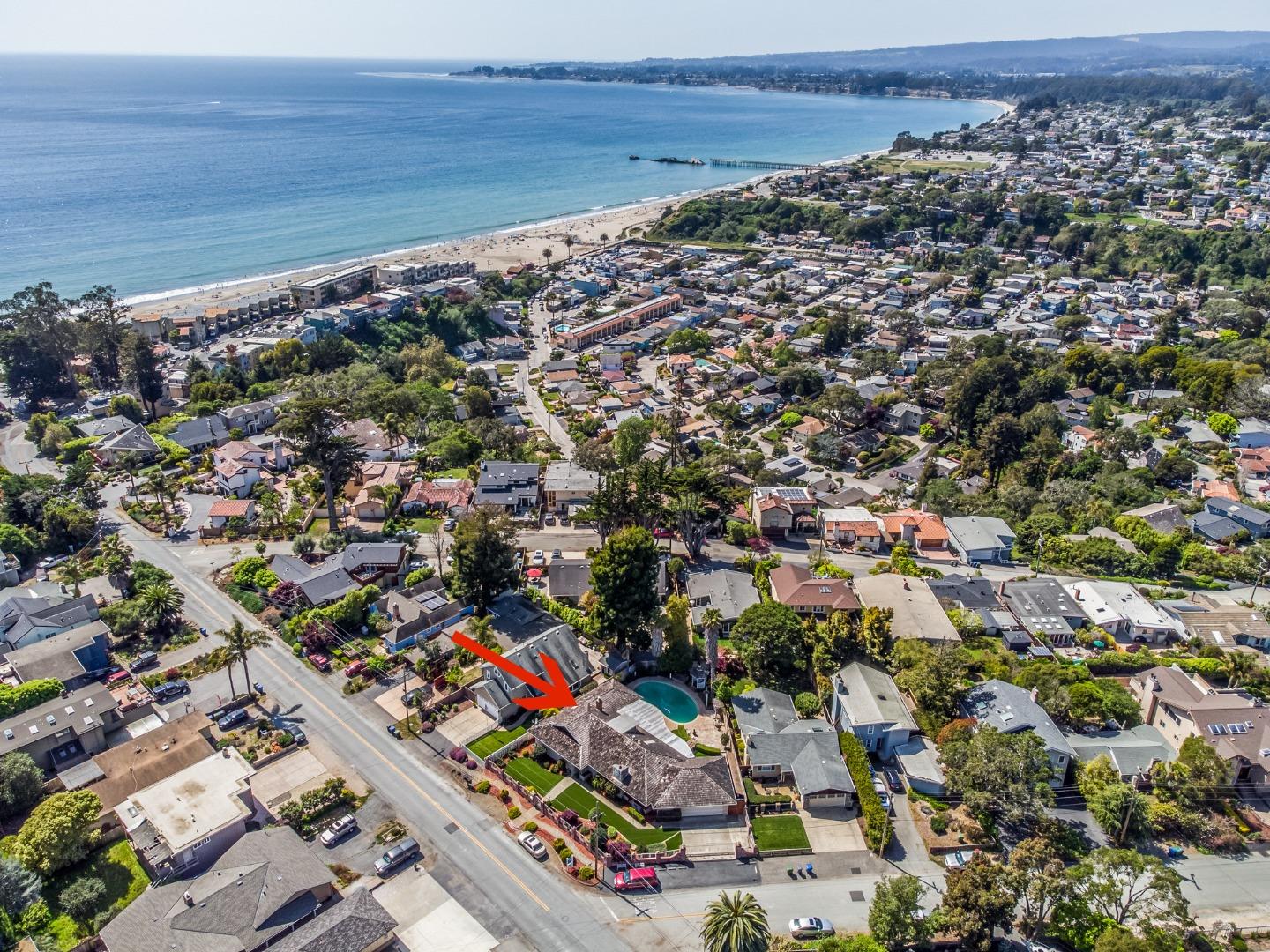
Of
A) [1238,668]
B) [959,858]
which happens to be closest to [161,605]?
[959,858]

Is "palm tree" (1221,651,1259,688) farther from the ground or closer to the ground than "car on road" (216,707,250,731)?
closer to the ground

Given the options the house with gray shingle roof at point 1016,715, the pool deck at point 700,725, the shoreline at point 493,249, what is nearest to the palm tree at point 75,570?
the pool deck at point 700,725

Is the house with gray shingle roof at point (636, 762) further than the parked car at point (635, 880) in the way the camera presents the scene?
Yes

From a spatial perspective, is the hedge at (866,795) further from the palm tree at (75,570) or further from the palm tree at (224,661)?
the palm tree at (75,570)

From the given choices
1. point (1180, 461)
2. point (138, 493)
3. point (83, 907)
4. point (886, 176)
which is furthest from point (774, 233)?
point (83, 907)

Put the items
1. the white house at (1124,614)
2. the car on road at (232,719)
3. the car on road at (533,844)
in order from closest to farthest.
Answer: the car on road at (533,844) → the car on road at (232,719) → the white house at (1124,614)

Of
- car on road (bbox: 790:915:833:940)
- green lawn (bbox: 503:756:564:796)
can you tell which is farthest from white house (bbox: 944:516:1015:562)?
green lawn (bbox: 503:756:564:796)

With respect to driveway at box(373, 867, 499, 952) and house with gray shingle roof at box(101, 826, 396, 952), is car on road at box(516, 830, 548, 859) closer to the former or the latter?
driveway at box(373, 867, 499, 952)
